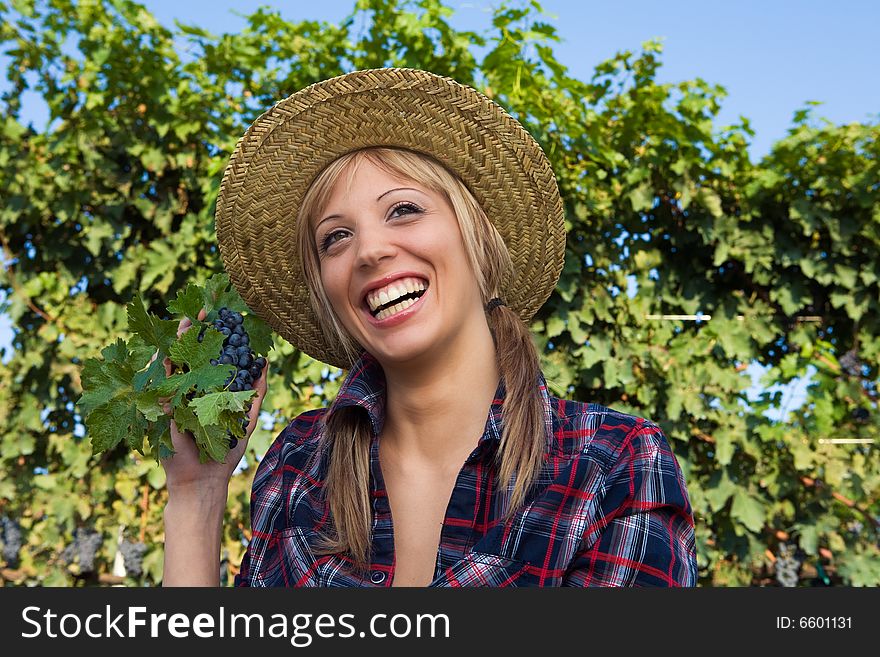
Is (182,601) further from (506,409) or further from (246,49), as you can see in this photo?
(246,49)

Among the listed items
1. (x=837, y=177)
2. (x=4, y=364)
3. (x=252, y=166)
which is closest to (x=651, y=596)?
(x=252, y=166)

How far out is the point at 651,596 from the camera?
1.33 meters

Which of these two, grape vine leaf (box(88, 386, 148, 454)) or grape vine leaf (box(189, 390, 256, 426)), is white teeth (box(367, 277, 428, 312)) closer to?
grape vine leaf (box(189, 390, 256, 426))

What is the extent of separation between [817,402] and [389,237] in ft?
9.57

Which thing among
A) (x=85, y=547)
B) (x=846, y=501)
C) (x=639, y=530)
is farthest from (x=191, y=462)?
(x=846, y=501)

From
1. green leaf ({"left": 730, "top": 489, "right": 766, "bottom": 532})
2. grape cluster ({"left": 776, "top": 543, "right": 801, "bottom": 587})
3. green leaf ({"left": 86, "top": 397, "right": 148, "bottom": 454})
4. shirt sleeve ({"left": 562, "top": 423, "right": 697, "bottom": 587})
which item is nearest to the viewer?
shirt sleeve ({"left": 562, "top": 423, "right": 697, "bottom": 587})

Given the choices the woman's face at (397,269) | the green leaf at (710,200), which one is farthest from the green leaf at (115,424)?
the green leaf at (710,200)

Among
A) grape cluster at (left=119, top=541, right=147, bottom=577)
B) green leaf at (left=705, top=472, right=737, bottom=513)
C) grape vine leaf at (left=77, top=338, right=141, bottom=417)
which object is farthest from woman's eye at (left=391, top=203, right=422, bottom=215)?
grape cluster at (left=119, top=541, right=147, bottom=577)

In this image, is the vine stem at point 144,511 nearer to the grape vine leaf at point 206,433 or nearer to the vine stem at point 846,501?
the grape vine leaf at point 206,433

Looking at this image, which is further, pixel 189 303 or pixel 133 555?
pixel 133 555

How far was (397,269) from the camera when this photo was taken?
1621 mm

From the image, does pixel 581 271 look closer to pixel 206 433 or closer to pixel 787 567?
pixel 787 567

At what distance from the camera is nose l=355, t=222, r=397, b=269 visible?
161 centimetres

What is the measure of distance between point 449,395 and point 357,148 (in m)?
0.62
